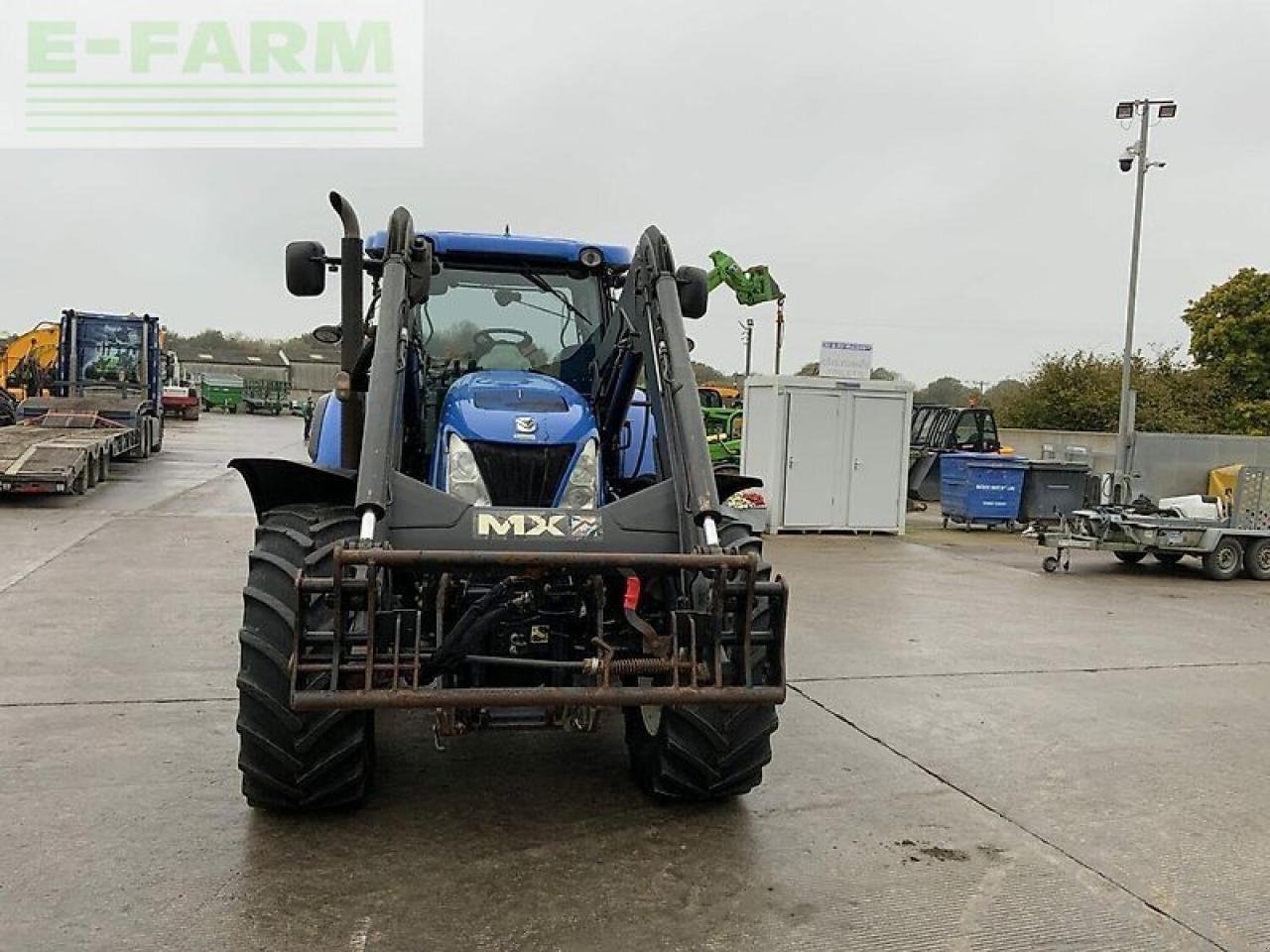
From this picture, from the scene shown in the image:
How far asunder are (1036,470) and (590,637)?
14.8 meters

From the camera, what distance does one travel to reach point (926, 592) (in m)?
10.4

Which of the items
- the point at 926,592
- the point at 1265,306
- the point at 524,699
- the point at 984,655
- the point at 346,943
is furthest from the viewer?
the point at 1265,306

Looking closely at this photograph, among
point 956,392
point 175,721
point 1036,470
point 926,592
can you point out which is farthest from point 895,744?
point 956,392

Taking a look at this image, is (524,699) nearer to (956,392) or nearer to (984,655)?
(984,655)

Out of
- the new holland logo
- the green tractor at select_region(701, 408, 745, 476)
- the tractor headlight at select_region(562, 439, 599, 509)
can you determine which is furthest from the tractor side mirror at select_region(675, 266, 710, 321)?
the green tractor at select_region(701, 408, 745, 476)

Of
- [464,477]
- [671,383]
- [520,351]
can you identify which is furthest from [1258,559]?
[464,477]

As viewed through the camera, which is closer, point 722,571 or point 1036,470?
point 722,571

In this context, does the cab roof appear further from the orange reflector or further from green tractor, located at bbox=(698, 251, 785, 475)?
green tractor, located at bbox=(698, 251, 785, 475)

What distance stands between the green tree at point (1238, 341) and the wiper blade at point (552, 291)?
96.7ft

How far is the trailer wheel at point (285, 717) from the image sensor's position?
3.73m

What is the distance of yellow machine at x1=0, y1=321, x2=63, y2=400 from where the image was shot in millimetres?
21828

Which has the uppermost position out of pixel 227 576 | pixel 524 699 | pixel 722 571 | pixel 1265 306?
pixel 1265 306

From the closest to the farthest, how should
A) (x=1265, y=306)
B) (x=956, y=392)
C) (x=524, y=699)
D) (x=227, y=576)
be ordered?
(x=524, y=699)
(x=227, y=576)
(x=1265, y=306)
(x=956, y=392)

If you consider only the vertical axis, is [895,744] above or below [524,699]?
below
